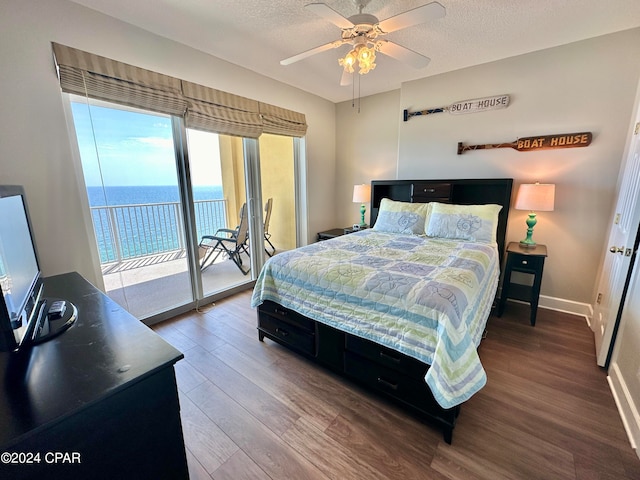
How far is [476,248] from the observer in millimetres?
2352

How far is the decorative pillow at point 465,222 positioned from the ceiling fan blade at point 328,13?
6.29 feet

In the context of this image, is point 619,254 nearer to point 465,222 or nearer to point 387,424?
point 465,222

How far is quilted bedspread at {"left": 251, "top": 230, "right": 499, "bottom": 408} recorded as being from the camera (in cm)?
133

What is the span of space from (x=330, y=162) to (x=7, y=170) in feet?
11.4

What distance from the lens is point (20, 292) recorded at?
39.2 inches

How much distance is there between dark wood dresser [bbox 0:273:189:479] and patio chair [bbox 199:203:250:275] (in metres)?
2.47

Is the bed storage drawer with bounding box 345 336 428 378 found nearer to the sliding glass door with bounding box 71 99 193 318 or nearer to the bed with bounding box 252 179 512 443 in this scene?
the bed with bounding box 252 179 512 443

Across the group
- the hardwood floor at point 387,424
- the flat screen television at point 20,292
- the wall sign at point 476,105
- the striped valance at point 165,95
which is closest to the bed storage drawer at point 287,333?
the hardwood floor at point 387,424

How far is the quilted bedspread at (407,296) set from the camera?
1332mm

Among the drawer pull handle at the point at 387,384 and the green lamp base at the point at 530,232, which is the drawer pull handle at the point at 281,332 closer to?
the drawer pull handle at the point at 387,384

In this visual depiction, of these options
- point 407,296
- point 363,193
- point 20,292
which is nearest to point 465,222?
point 363,193

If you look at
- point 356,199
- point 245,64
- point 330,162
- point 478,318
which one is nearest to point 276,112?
point 245,64

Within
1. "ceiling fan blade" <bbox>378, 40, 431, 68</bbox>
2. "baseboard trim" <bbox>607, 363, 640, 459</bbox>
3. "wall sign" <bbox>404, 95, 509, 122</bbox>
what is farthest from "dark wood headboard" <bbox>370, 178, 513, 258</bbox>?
"ceiling fan blade" <bbox>378, 40, 431, 68</bbox>

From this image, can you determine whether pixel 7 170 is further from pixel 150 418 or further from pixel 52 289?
pixel 150 418
